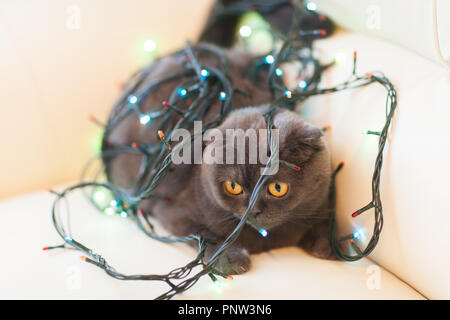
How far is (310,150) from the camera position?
707 millimetres

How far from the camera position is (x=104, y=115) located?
1104mm

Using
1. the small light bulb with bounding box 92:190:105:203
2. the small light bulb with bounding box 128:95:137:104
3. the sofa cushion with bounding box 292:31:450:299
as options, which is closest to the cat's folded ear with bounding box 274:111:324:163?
the sofa cushion with bounding box 292:31:450:299

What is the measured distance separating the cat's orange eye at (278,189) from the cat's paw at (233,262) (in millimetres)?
133

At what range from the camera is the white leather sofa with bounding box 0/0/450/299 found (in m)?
0.66

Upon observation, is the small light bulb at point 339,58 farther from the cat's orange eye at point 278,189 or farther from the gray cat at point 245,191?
the cat's orange eye at point 278,189

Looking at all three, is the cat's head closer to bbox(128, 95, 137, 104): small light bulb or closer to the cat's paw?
the cat's paw

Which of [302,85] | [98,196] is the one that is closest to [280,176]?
[302,85]

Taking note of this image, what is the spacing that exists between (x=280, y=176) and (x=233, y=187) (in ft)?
0.29

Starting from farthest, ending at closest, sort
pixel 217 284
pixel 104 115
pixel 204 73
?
pixel 104 115 → pixel 204 73 → pixel 217 284

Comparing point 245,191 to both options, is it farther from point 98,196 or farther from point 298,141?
point 98,196

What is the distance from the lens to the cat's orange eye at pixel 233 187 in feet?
2.34

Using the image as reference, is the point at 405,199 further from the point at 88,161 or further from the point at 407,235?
the point at 88,161

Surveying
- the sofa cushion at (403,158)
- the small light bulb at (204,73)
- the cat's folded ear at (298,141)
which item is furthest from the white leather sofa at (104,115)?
the small light bulb at (204,73)
